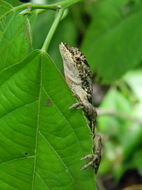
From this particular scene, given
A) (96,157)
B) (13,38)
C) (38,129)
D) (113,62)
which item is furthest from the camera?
(113,62)

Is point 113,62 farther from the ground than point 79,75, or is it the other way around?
point 79,75

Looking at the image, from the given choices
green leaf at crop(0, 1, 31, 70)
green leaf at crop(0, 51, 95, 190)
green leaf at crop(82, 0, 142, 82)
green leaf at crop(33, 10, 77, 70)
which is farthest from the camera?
green leaf at crop(33, 10, 77, 70)

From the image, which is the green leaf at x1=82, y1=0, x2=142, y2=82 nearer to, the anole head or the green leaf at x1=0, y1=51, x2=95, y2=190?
the anole head

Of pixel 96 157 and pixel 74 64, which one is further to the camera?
pixel 74 64

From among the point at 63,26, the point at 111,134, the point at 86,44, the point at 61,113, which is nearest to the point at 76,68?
the point at 61,113

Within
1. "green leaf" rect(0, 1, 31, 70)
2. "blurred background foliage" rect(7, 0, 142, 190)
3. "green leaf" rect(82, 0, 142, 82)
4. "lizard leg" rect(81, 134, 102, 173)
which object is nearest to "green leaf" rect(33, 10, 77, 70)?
"blurred background foliage" rect(7, 0, 142, 190)

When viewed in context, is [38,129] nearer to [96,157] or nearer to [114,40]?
[96,157]

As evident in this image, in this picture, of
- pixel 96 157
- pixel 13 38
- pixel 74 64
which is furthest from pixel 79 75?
pixel 13 38

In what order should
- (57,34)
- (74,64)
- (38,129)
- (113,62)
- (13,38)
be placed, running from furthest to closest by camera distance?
(57,34) < (113,62) < (74,64) < (13,38) < (38,129)
